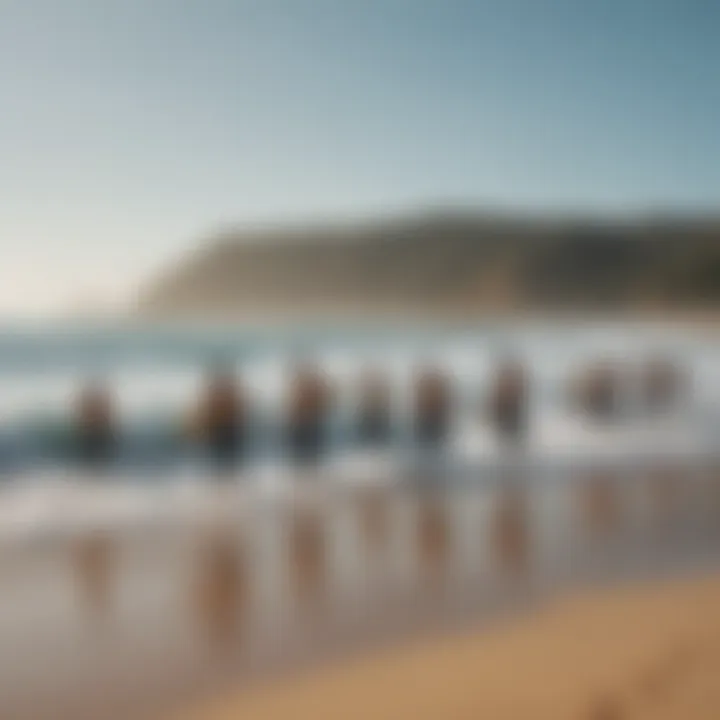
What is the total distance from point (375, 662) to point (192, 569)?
3110 mm

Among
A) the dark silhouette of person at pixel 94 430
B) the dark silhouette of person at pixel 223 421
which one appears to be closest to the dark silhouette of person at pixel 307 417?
the dark silhouette of person at pixel 223 421

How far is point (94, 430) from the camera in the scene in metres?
18.8

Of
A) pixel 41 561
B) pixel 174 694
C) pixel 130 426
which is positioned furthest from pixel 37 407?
pixel 174 694

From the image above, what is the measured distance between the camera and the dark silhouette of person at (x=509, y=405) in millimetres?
22188

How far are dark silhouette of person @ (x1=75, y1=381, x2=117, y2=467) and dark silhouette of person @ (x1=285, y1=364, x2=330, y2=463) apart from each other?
375 centimetres

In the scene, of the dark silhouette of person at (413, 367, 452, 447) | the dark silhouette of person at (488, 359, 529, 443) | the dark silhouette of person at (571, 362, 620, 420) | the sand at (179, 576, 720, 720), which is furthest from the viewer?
the dark silhouette of person at (571, 362, 620, 420)

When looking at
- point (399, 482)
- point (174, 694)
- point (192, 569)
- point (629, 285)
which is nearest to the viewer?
point (174, 694)

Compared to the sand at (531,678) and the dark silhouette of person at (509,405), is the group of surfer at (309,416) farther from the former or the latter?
the sand at (531,678)

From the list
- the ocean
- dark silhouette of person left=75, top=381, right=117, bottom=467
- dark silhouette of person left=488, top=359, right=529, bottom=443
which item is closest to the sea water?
the ocean

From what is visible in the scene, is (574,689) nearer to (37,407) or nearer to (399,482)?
(399,482)

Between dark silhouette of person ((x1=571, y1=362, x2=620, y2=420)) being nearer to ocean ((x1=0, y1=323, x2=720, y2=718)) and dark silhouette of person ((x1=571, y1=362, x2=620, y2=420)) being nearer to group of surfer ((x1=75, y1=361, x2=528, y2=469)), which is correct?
ocean ((x1=0, y1=323, x2=720, y2=718))

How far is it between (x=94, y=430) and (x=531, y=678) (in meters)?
14.2

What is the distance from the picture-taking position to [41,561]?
963 centimetres

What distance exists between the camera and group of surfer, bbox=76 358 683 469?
1883cm
